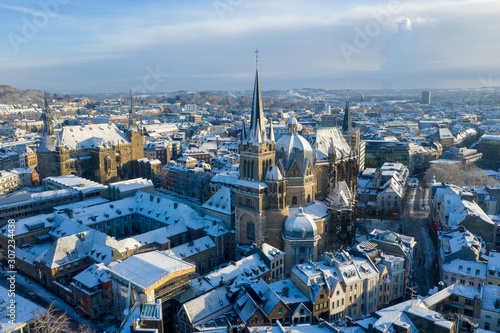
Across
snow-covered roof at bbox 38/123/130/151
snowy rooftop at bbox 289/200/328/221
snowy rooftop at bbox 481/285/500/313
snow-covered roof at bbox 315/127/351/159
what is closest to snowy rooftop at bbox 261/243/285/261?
snowy rooftop at bbox 289/200/328/221

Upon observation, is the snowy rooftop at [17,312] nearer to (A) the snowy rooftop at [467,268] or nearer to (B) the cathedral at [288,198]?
(B) the cathedral at [288,198]

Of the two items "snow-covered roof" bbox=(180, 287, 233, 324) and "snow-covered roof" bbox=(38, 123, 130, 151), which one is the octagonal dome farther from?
"snow-covered roof" bbox=(38, 123, 130, 151)

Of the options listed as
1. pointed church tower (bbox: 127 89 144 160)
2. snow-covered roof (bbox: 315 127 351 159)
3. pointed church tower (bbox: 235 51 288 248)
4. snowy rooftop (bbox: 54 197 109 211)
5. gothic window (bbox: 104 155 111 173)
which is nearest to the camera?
pointed church tower (bbox: 235 51 288 248)

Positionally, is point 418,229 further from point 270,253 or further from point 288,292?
point 288,292

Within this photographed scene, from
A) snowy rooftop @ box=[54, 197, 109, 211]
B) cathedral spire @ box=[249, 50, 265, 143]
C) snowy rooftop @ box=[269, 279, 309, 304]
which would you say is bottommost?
snowy rooftop @ box=[269, 279, 309, 304]

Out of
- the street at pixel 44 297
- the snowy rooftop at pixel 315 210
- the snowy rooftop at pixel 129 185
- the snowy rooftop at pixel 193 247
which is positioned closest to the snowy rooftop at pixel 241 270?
the snowy rooftop at pixel 193 247

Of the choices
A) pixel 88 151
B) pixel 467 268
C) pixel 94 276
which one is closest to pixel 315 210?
pixel 467 268
